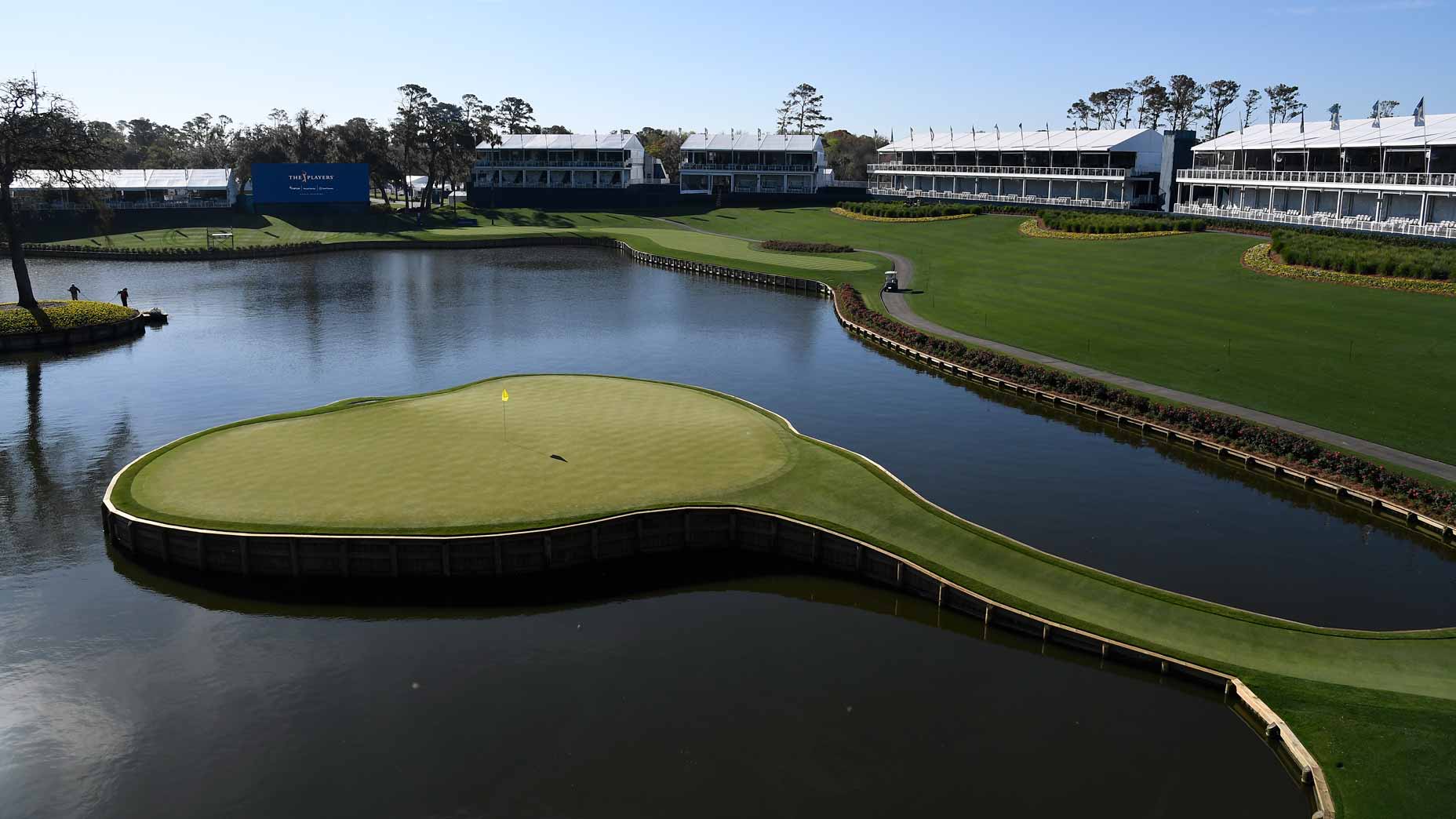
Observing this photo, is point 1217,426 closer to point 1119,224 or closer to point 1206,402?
point 1206,402

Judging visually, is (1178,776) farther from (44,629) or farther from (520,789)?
(44,629)

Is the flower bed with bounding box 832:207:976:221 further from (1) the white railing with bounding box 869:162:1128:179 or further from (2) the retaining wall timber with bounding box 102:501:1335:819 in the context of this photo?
(2) the retaining wall timber with bounding box 102:501:1335:819

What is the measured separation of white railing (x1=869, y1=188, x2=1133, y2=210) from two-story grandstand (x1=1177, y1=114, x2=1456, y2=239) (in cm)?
756

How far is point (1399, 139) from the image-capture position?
88.2 metres

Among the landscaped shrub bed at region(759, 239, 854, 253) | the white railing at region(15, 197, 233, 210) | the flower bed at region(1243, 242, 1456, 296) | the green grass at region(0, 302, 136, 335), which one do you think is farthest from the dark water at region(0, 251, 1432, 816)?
the white railing at region(15, 197, 233, 210)

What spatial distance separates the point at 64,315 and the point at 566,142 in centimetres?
9962

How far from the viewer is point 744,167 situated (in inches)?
6289

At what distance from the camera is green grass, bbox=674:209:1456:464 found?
153ft

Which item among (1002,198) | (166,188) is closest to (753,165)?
(1002,198)

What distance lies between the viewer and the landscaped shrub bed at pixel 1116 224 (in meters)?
96.4

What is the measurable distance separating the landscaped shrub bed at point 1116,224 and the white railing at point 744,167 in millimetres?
55198

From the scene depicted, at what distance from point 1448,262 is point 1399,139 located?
1077 inches


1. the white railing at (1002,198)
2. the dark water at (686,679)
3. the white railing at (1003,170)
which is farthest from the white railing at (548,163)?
the dark water at (686,679)

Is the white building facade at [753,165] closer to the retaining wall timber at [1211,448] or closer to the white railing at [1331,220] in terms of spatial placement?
the white railing at [1331,220]
